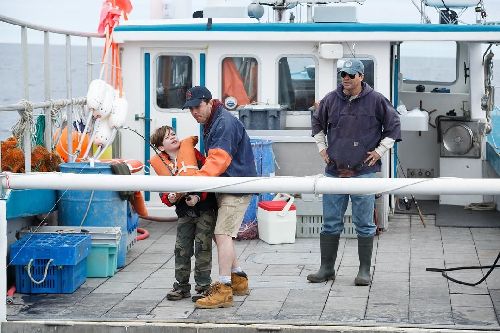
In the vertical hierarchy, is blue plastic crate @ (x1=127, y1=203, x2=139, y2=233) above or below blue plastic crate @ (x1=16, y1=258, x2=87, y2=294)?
above

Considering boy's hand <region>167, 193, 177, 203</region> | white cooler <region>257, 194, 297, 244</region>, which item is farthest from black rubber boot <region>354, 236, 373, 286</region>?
white cooler <region>257, 194, 297, 244</region>

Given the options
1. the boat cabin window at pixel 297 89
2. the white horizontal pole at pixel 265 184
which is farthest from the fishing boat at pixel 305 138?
the white horizontal pole at pixel 265 184

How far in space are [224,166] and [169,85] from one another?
5308 millimetres

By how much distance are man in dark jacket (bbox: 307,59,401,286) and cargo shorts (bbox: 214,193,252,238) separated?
1.09m

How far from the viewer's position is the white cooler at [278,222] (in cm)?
1190

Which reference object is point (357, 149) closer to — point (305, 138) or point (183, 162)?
point (183, 162)

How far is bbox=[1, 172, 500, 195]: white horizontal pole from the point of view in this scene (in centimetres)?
701

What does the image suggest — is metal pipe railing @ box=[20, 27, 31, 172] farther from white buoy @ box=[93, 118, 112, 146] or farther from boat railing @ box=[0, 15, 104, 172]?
white buoy @ box=[93, 118, 112, 146]

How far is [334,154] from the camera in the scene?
9.98 metres

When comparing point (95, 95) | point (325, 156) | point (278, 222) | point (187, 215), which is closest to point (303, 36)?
point (278, 222)

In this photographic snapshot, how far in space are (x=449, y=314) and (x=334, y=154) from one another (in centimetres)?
202

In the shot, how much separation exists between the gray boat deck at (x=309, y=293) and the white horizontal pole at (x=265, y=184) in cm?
116

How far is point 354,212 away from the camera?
9.92 metres

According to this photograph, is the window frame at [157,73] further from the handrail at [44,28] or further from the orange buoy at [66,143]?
the orange buoy at [66,143]
